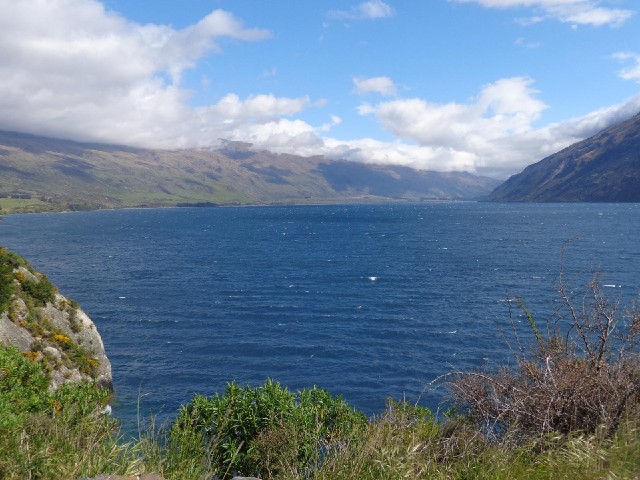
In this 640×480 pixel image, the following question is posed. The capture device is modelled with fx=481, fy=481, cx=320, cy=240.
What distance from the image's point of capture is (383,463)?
8547 millimetres

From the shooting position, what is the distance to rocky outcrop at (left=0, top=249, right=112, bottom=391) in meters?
41.2

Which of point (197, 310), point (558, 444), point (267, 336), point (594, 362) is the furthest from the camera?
point (197, 310)

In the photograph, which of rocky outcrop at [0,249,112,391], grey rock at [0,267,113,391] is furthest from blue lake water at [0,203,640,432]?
rocky outcrop at [0,249,112,391]

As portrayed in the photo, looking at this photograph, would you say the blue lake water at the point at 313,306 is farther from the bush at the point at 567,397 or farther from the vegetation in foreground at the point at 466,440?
the bush at the point at 567,397

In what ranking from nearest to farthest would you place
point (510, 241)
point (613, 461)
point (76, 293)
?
point (613, 461) < point (76, 293) < point (510, 241)

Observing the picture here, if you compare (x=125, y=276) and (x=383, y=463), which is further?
(x=125, y=276)

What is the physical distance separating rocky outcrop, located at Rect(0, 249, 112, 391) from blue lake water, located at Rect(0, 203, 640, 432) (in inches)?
180

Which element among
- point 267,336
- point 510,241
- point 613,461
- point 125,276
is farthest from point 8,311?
point 510,241

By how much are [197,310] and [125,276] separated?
3539cm

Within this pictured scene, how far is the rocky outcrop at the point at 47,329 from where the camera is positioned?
4119 cm

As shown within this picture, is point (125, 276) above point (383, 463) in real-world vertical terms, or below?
below

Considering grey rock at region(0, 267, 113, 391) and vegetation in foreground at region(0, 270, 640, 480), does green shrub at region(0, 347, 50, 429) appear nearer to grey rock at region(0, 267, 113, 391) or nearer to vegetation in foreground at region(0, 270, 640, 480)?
vegetation in foreground at region(0, 270, 640, 480)

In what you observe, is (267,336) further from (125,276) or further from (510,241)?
(510,241)

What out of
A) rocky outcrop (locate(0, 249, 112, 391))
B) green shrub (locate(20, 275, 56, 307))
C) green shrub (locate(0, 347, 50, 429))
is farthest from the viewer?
green shrub (locate(20, 275, 56, 307))
